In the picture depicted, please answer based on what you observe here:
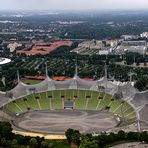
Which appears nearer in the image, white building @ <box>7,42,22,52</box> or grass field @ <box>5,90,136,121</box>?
grass field @ <box>5,90,136,121</box>

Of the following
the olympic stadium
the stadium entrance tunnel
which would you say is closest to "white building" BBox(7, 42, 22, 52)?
the olympic stadium

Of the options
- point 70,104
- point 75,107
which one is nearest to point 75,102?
point 70,104

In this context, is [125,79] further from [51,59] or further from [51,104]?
[51,59]

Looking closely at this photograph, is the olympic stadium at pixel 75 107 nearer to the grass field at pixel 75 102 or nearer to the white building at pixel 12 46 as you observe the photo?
the grass field at pixel 75 102

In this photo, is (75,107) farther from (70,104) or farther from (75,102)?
(75,102)

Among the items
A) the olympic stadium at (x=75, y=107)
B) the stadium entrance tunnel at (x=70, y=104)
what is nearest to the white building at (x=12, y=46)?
the olympic stadium at (x=75, y=107)

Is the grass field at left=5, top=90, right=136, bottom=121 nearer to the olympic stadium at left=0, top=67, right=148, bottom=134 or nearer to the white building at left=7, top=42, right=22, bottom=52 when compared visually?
the olympic stadium at left=0, top=67, right=148, bottom=134

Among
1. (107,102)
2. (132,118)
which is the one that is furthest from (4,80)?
(132,118)

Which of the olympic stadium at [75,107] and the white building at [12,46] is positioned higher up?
the olympic stadium at [75,107]

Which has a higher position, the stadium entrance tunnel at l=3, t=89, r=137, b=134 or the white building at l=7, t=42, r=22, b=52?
the stadium entrance tunnel at l=3, t=89, r=137, b=134
